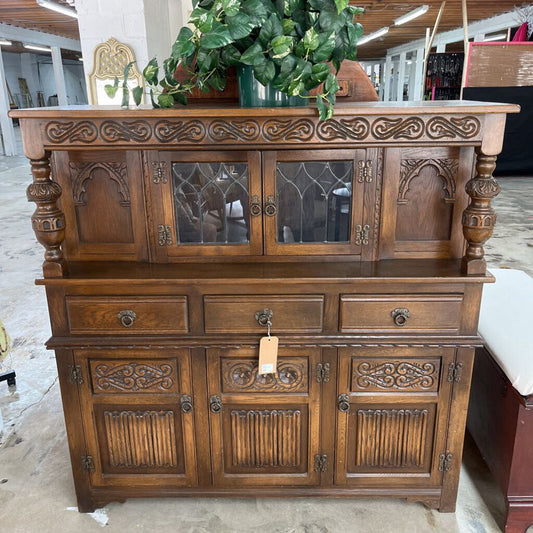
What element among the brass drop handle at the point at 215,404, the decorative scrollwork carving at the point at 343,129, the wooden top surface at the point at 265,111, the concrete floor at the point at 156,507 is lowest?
the concrete floor at the point at 156,507

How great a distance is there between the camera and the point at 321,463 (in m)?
1.84

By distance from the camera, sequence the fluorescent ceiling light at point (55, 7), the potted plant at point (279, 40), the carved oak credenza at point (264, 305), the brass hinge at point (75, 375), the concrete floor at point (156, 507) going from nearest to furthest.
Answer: the potted plant at point (279, 40), the carved oak credenza at point (264, 305), the brass hinge at point (75, 375), the concrete floor at point (156, 507), the fluorescent ceiling light at point (55, 7)

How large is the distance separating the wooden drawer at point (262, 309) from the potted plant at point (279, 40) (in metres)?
0.60

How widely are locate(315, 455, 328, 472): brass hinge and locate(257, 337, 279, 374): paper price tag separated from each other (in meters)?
0.42

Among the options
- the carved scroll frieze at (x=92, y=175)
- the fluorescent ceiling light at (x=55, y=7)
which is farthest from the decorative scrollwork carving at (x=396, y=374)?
the fluorescent ceiling light at (x=55, y=7)

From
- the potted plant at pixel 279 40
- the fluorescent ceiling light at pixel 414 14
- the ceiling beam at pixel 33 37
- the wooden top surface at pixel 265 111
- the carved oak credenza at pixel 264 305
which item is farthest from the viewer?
the ceiling beam at pixel 33 37

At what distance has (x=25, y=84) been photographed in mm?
20078

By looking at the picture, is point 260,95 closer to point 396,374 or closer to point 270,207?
point 270,207

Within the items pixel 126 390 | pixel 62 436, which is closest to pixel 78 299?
pixel 126 390

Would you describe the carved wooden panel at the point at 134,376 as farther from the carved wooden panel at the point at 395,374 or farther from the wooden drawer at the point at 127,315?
the carved wooden panel at the point at 395,374

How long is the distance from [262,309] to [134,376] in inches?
20.7

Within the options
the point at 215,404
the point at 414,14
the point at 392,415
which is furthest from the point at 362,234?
the point at 414,14

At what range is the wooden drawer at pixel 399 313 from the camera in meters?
1.65

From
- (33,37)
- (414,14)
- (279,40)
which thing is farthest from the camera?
(33,37)
